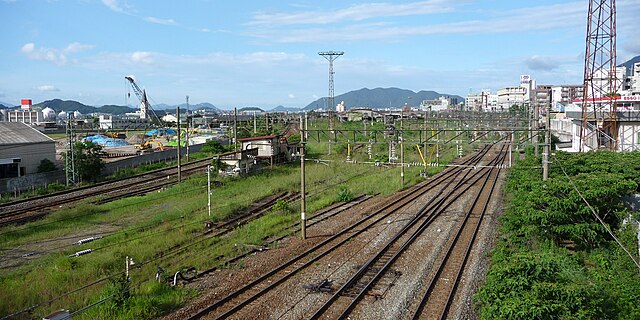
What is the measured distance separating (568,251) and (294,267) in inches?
251

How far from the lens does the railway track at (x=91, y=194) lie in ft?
55.9

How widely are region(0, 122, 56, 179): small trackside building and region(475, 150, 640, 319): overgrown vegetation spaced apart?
22.9 metres

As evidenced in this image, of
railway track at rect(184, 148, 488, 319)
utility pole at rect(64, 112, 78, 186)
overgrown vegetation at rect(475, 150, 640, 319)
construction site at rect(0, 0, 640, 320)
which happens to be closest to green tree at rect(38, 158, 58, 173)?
construction site at rect(0, 0, 640, 320)

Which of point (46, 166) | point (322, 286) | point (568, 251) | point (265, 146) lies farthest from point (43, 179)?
point (568, 251)

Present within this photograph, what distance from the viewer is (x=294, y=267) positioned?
10.9m

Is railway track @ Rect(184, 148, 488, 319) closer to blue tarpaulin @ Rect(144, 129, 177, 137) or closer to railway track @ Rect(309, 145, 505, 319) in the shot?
railway track @ Rect(309, 145, 505, 319)

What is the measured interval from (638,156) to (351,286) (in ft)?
42.6

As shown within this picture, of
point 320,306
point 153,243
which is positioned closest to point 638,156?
point 320,306

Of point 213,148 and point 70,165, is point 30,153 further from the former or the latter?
point 213,148

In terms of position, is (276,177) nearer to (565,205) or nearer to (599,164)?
(599,164)

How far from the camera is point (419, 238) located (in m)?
13.6

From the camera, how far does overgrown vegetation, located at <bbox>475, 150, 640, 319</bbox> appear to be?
6457mm

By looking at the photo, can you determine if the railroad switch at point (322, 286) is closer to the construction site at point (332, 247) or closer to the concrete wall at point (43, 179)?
the construction site at point (332, 247)

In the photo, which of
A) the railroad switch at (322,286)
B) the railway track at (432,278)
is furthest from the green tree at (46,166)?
the railroad switch at (322,286)
